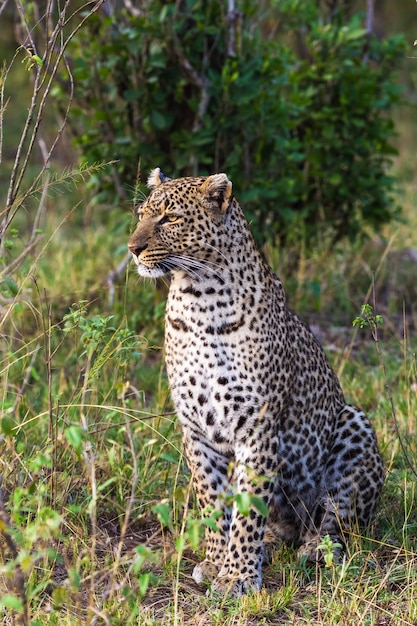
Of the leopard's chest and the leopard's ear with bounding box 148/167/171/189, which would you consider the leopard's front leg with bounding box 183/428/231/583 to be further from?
the leopard's ear with bounding box 148/167/171/189

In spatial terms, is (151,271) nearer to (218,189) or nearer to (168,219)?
(168,219)

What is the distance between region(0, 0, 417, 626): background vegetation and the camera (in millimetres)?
4844

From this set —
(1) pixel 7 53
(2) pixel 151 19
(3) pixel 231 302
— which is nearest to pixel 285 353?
(3) pixel 231 302

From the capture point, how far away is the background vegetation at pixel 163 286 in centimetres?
484

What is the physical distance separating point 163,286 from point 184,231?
10.5 ft

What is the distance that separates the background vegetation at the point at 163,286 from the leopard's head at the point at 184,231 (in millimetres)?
390

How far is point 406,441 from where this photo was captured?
5.99 meters

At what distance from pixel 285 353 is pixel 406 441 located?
3.86ft

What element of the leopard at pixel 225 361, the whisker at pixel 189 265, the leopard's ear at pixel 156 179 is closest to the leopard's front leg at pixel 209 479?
the leopard at pixel 225 361

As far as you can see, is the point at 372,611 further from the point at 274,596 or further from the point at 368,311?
the point at 368,311

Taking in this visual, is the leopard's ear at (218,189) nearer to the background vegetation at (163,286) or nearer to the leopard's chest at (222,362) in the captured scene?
the leopard's chest at (222,362)

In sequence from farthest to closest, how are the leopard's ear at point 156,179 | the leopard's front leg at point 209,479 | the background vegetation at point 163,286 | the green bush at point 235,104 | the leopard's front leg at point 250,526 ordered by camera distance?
1. the green bush at point 235,104
2. the leopard's ear at point 156,179
3. the leopard's front leg at point 209,479
4. the leopard's front leg at point 250,526
5. the background vegetation at point 163,286

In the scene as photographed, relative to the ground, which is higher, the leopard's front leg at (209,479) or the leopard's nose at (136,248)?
the leopard's nose at (136,248)

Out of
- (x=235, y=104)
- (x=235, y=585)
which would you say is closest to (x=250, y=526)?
(x=235, y=585)
